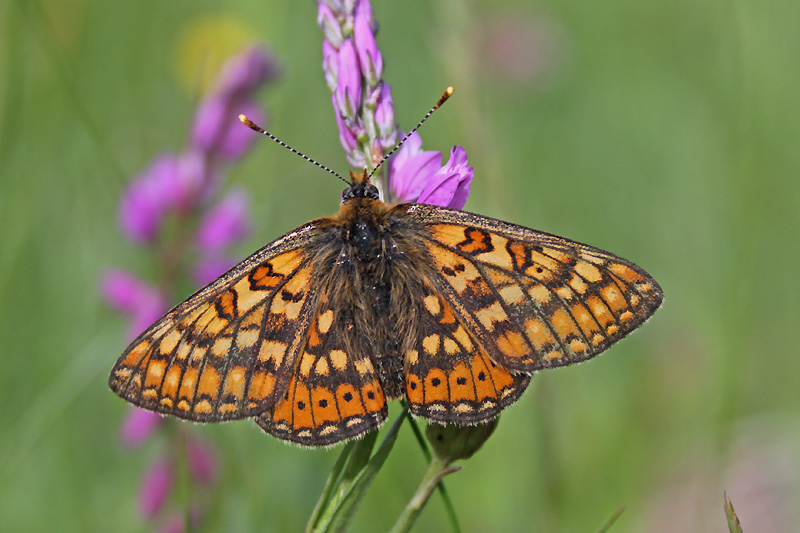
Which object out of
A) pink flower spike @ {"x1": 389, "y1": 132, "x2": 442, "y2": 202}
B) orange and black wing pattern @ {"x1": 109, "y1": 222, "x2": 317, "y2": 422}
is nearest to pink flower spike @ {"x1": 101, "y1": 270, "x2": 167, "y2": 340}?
orange and black wing pattern @ {"x1": 109, "y1": 222, "x2": 317, "y2": 422}

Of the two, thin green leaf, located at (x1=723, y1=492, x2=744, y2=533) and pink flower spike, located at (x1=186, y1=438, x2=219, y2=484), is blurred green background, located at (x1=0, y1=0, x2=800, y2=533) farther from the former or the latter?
thin green leaf, located at (x1=723, y1=492, x2=744, y2=533)

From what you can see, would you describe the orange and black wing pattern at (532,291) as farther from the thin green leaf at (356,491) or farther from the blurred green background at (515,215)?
the blurred green background at (515,215)

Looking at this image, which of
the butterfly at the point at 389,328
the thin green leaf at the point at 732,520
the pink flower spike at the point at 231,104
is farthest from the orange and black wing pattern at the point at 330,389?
the pink flower spike at the point at 231,104

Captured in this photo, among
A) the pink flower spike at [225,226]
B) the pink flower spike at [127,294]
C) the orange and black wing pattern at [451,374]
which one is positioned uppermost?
the pink flower spike at [225,226]

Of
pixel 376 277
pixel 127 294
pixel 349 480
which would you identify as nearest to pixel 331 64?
pixel 376 277

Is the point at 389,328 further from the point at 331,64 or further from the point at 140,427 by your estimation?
the point at 140,427
